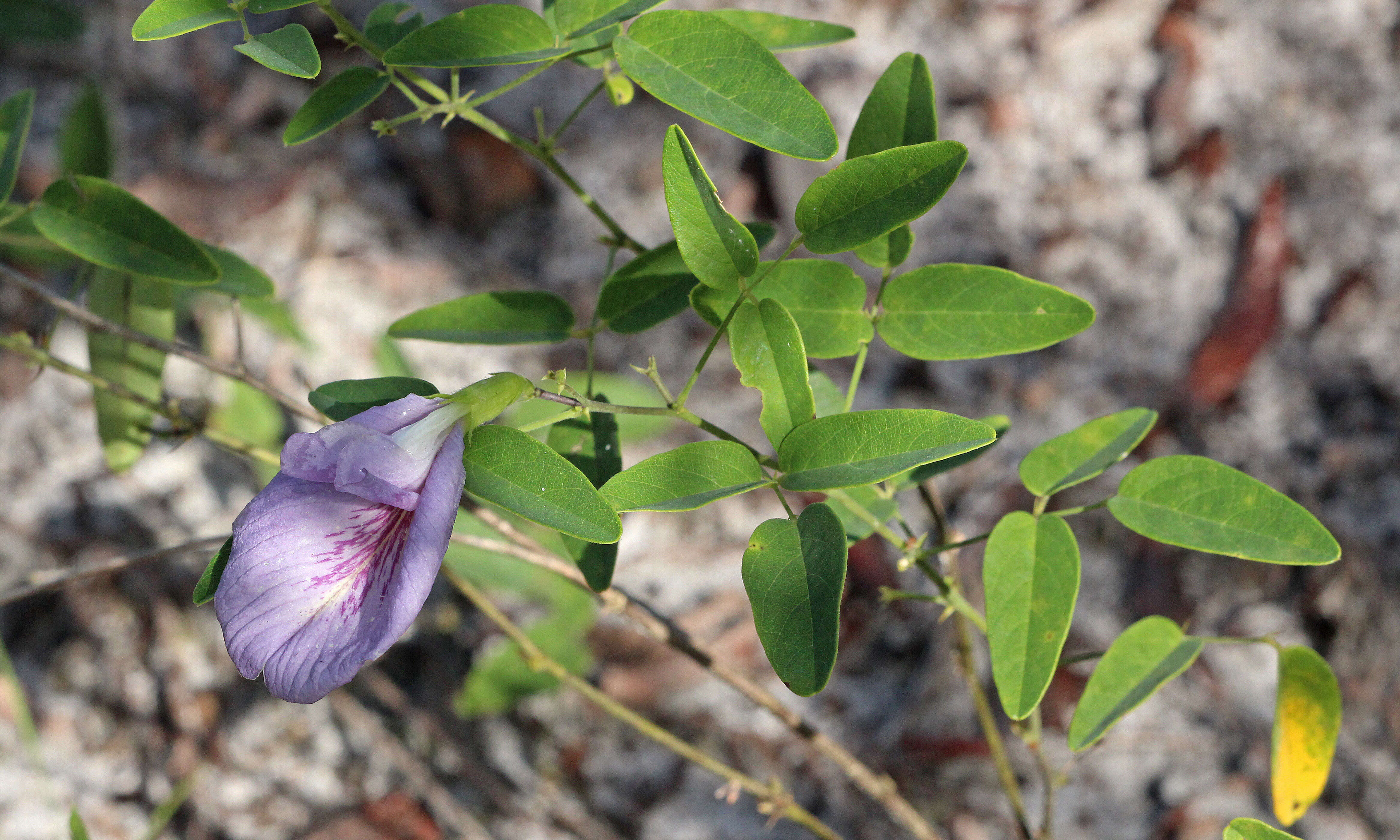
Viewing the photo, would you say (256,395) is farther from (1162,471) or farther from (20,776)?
(1162,471)

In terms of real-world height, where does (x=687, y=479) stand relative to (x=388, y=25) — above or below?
below

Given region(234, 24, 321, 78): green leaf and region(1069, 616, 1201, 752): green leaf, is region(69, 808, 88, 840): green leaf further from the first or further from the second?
region(1069, 616, 1201, 752): green leaf

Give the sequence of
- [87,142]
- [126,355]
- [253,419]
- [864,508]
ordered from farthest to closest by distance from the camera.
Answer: [253,419] → [87,142] → [126,355] → [864,508]

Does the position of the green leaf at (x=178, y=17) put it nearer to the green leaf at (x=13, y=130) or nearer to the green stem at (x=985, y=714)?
the green leaf at (x=13, y=130)

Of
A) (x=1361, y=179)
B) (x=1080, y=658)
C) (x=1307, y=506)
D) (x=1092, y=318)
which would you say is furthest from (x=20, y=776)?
(x=1361, y=179)

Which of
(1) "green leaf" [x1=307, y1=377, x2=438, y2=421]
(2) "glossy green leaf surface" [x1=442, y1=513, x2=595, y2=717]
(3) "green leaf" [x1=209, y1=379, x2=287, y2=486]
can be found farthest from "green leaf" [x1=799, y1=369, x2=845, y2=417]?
(3) "green leaf" [x1=209, y1=379, x2=287, y2=486]

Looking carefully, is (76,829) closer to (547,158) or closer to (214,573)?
(214,573)

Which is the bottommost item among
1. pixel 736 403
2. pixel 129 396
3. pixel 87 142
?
pixel 736 403

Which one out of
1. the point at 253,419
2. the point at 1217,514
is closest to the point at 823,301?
the point at 1217,514

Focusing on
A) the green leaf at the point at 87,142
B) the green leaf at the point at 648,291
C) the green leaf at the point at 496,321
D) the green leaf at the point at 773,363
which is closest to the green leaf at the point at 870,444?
the green leaf at the point at 773,363
